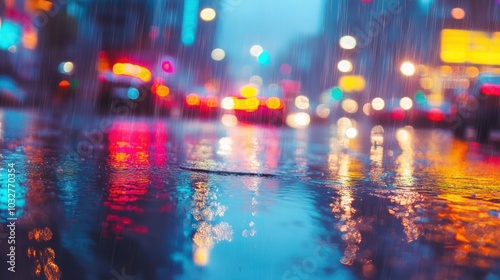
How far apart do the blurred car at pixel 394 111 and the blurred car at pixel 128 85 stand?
15.3m

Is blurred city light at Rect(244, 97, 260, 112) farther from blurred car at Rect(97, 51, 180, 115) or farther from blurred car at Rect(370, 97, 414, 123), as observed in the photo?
blurred car at Rect(370, 97, 414, 123)

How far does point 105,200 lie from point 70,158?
3.58 m

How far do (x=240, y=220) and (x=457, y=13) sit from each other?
70785 mm

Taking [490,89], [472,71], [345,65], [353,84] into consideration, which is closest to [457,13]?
[353,84]

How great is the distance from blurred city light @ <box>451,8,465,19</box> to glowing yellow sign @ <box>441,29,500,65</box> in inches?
802

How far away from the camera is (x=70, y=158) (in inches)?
360

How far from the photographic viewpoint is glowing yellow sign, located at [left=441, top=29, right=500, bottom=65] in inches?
1854

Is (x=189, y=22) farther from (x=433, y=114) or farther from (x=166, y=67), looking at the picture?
(x=433, y=114)

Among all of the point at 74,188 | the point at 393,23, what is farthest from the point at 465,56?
the point at 74,188

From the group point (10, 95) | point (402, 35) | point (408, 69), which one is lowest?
point (10, 95)

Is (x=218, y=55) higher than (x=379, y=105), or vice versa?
(x=218, y=55)

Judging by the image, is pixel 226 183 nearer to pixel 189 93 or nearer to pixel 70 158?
pixel 70 158

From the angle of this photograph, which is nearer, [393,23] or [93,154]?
Answer: [93,154]

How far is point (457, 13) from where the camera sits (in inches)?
2813
